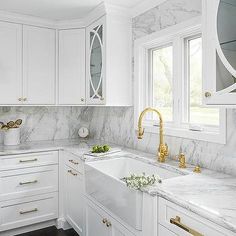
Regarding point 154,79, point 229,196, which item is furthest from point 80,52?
point 229,196

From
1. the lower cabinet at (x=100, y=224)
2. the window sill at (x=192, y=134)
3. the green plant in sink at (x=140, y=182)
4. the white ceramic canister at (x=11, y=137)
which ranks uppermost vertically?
the window sill at (x=192, y=134)

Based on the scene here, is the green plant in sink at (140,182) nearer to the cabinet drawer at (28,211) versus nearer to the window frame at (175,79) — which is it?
the window frame at (175,79)

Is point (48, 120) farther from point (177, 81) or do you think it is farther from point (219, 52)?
point (219, 52)

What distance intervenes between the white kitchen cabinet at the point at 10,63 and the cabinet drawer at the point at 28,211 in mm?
1111

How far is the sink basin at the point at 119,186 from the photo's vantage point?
161 cm

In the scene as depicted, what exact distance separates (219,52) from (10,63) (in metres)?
2.33

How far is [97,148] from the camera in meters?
2.54

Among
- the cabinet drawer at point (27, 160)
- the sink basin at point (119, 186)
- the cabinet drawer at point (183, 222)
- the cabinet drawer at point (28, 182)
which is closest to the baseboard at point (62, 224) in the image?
the cabinet drawer at point (28, 182)

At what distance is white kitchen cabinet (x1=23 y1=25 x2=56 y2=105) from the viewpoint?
3.00 metres

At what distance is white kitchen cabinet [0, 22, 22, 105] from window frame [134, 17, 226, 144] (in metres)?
1.35

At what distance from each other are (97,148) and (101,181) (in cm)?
58

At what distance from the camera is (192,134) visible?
2.08 metres

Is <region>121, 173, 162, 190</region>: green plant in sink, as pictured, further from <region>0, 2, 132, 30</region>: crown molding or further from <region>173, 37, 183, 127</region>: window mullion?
<region>0, 2, 132, 30</region>: crown molding

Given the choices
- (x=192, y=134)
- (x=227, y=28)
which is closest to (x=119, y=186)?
(x=192, y=134)
